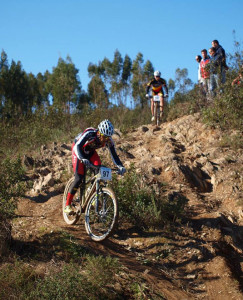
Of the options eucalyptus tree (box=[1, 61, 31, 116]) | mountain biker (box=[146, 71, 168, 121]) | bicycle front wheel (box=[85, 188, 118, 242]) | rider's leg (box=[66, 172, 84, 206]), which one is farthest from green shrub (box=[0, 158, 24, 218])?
eucalyptus tree (box=[1, 61, 31, 116])

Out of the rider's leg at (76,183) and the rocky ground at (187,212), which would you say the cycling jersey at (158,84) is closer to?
the rocky ground at (187,212)

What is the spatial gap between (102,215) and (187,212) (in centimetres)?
209

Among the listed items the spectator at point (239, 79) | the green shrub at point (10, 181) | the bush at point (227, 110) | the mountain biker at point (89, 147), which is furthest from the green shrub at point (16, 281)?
the spectator at point (239, 79)

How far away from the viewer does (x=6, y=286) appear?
4.45 meters

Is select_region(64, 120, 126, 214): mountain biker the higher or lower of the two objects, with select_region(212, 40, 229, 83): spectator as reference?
lower

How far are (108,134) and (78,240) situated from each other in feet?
5.80

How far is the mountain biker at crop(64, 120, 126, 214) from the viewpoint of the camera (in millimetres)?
6090

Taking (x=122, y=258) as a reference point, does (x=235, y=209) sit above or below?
above

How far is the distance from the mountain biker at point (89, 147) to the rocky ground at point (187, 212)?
80 cm

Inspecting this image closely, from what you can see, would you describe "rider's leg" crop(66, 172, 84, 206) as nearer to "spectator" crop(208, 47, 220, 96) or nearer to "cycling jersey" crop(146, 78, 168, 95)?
"spectator" crop(208, 47, 220, 96)

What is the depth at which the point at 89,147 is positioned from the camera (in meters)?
6.45

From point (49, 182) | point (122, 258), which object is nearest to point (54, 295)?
point (122, 258)

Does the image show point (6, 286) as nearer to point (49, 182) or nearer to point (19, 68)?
point (49, 182)

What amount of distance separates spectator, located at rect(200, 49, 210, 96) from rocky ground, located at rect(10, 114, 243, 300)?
1.06 m
